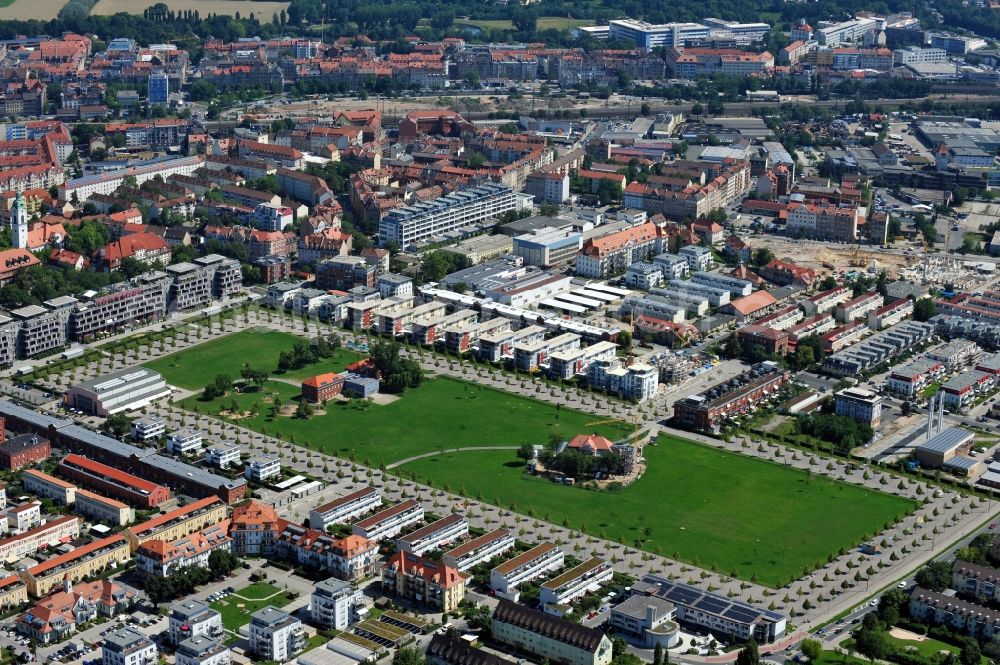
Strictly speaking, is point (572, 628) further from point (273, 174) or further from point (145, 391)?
point (273, 174)

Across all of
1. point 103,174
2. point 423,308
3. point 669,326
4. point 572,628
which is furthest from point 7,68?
point 572,628

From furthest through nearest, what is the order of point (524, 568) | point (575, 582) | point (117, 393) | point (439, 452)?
point (117, 393), point (439, 452), point (524, 568), point (575, 582)

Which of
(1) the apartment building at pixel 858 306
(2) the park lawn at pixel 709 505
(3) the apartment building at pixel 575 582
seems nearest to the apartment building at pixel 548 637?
(3) the apartment building at pixel 575 582

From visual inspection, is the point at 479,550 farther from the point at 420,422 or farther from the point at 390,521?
the point at 420,422

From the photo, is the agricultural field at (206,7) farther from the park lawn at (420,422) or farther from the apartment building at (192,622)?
the apartment building at (192,622)

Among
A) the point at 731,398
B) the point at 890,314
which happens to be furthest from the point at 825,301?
the point at 731,398

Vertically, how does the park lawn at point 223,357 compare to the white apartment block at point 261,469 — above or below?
above
